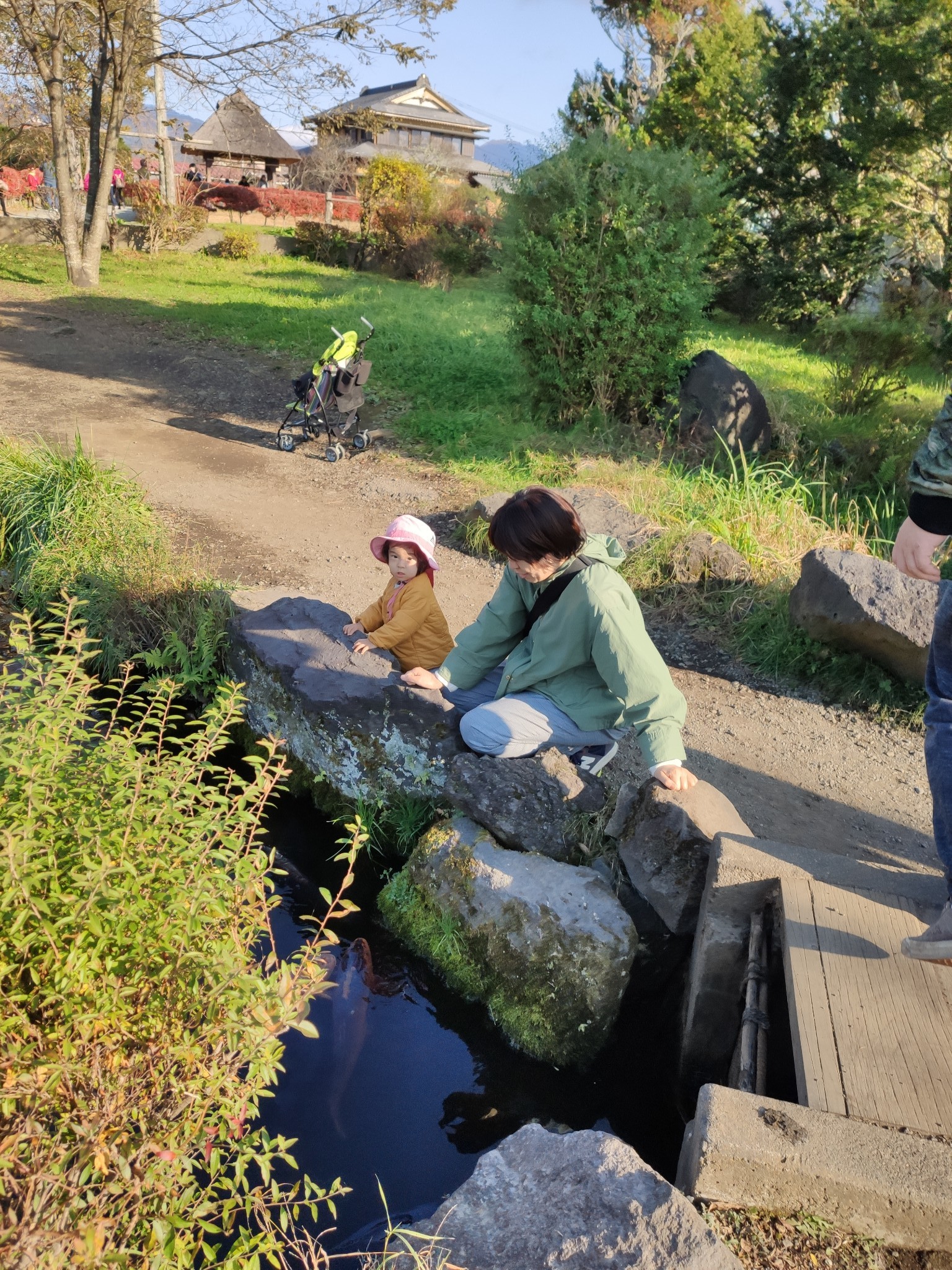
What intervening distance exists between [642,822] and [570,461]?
5389mm

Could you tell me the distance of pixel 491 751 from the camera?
3.77 m

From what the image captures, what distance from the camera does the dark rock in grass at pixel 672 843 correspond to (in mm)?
3295

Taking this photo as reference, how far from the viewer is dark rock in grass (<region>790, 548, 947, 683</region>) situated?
5.09m

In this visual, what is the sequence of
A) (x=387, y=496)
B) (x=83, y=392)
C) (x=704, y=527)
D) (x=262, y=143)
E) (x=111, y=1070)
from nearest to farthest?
(x=111, y=1070) < (x=704, y=527) < (x=387, y=496) < (x=83, y=392) < (x=262, y=143)

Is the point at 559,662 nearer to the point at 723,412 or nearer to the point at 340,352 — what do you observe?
the point at 723,412

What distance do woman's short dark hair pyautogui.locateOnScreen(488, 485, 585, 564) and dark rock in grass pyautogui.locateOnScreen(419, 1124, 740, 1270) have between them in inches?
72.8

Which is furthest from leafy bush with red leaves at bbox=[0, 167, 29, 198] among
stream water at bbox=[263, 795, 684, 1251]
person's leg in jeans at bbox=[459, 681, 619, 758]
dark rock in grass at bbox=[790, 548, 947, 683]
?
stream water at bbox=[263, 795, 684, 1251]

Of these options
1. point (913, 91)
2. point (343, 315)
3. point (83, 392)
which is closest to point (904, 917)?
point (83, 392)

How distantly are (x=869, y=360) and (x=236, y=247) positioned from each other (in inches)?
680

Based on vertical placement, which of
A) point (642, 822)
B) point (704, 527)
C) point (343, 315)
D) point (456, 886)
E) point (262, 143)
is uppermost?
point (262, 143)

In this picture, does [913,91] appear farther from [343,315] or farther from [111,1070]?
[111,1070]

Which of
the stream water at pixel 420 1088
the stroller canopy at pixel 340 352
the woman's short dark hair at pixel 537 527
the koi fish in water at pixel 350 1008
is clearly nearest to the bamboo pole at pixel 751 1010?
the stream water at pixel 420 1088

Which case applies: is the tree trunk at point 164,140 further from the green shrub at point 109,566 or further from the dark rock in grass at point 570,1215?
the dark rock in grass at point 570,1215

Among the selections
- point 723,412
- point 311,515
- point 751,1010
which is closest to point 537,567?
point 751,1010
